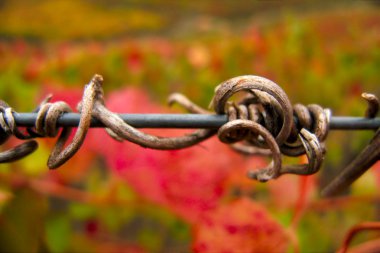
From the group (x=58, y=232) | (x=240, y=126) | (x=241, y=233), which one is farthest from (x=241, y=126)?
(x=58, y=232)

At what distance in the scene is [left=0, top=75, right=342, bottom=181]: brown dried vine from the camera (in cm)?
20

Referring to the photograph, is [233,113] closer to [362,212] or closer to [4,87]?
[362,212]

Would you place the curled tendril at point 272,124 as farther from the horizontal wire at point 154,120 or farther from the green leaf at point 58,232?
the green leaf at point 58,232

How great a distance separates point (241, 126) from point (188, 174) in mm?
205

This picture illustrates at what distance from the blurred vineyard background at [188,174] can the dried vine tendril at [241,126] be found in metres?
0.07

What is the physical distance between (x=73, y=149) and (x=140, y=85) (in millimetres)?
930

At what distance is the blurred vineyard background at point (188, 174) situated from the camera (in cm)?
33

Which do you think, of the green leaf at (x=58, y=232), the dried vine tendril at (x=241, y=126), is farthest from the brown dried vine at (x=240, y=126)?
the green leaf at (x=58, y=232)

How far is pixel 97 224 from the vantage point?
645 millimetres

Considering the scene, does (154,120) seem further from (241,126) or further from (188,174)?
(188,174)

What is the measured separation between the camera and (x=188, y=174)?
40 centimetres

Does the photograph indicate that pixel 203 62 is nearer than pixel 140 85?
No

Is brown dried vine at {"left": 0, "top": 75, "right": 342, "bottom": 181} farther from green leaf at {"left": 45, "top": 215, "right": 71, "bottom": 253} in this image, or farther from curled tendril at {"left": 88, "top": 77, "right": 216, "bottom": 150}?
green leaf at {"left": 45, "top": 215, "right": 71, "bottom": 253}

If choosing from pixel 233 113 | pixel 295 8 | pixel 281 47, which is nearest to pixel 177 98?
pixel 233 113
